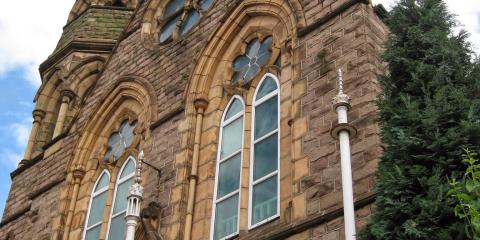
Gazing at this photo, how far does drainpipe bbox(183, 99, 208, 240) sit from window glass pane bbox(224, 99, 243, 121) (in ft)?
1.42

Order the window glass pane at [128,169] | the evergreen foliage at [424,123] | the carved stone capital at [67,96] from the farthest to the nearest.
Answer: the carved stone capital at [67,96], the window glass pane at [128,169], the evergreen foliage at [424,123]

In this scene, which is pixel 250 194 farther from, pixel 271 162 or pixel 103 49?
pixel 103 49

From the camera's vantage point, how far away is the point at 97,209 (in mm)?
12219

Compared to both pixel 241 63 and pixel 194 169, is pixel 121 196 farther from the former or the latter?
pixel 241 63

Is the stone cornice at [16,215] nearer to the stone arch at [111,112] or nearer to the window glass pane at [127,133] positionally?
the stone arch at [111,112]

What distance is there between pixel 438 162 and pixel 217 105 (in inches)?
219

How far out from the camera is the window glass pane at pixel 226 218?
945 cm

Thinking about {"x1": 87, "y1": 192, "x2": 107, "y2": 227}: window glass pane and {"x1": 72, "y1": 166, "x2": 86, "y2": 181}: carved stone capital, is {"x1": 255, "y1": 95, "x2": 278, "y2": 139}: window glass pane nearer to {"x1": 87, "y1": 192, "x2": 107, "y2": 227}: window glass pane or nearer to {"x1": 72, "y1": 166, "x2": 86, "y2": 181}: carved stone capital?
{"x1": 87, "y1": 192, "x2": 107, "y2": 227}: window glass pane

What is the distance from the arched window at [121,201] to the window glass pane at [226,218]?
1.93 m

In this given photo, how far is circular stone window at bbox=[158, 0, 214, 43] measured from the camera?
13.0 m

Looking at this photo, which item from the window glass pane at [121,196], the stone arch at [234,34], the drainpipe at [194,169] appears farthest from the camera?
the window glass pane at [121,196]

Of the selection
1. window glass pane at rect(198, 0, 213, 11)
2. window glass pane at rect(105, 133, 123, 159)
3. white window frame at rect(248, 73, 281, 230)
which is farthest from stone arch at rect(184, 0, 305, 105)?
window glass pane at rect(105, 133, 123, 159)

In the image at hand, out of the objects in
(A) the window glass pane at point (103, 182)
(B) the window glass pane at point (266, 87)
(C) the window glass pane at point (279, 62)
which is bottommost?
(A) the window glass pane at point (103, 182)

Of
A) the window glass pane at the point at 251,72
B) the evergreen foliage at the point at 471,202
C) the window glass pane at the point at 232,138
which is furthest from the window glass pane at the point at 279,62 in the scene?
the evergreen foliage at the point at 471,202
